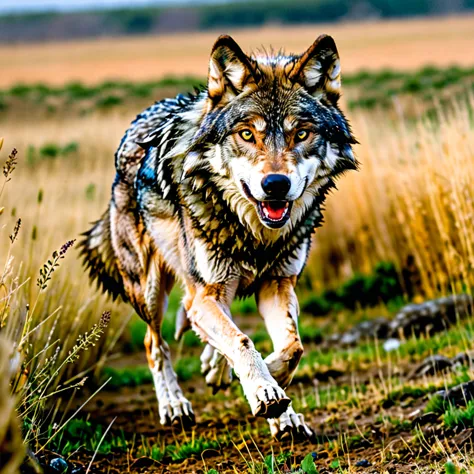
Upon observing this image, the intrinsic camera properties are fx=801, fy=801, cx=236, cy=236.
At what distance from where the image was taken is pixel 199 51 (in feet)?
206

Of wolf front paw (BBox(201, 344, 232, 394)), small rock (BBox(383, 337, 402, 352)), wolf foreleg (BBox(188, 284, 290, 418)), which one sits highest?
wolf foreleg (BBox(188, 284, 290, 418))

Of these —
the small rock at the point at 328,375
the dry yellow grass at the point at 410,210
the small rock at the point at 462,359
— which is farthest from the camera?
the dry yellow grass at the point at 410,210

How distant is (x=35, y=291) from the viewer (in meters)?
6.73

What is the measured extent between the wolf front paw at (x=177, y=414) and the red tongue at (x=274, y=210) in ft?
6.89

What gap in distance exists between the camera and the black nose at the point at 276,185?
14.5 ft

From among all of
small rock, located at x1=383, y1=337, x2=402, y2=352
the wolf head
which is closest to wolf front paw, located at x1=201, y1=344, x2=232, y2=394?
the wolf head

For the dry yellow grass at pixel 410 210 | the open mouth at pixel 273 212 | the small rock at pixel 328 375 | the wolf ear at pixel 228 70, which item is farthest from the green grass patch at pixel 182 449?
the dry yellow grass at pixel 410 210

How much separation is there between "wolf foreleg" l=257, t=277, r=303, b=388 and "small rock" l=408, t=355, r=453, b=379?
179cm

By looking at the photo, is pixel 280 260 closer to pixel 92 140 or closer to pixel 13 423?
pixel 13 423

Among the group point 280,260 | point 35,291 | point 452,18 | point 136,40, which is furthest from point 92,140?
point 136,40

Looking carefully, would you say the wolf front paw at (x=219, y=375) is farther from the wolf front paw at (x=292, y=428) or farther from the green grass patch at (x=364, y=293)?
the green grass patch at (x=364, y=293)

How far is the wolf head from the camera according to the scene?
462cm

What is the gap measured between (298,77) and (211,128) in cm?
63

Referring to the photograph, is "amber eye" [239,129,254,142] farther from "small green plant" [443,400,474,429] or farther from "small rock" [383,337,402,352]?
"small rock" [383,337,402,352]
